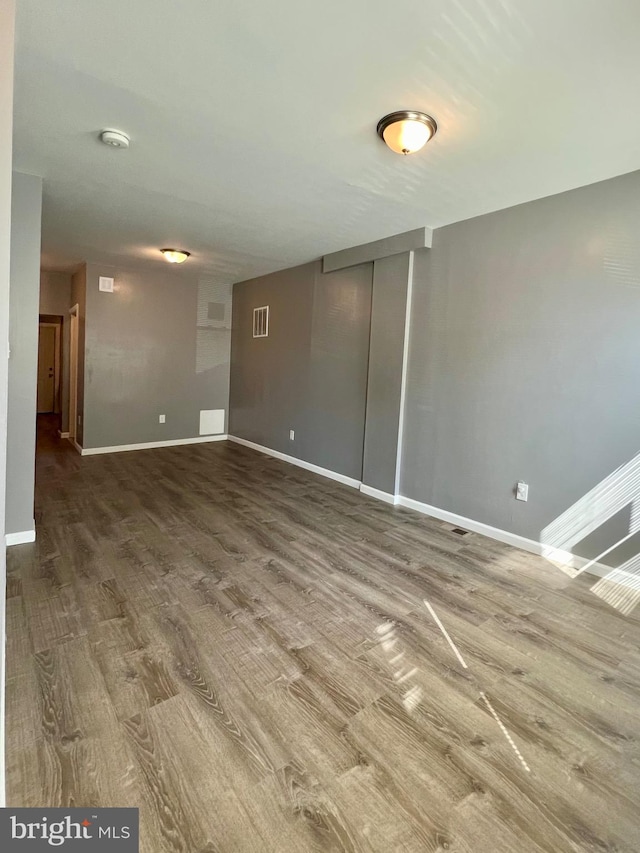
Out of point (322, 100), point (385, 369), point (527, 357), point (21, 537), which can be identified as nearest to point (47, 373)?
point (21, 537)

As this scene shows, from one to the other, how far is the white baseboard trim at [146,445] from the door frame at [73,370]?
36cm

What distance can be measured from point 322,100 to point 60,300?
636 cm

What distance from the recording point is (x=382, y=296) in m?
4.24

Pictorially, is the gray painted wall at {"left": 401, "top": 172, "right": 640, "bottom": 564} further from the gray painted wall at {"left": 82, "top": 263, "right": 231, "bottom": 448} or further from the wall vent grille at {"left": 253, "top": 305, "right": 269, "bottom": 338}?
the gray painted wall at {"left": 82, "top": 263, "right": 231, "bottom": 448}

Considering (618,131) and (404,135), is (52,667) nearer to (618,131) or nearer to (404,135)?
(404,135)

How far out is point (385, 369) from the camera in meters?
4.24

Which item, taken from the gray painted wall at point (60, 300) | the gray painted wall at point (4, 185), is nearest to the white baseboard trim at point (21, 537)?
the gray painted wall at point (4, 185)

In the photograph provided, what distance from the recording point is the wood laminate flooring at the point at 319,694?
123cm

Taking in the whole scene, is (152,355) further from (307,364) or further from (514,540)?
(514,540)

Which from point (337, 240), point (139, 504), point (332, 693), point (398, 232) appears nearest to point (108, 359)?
point (139, 504)

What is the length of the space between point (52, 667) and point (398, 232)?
399 centimetres

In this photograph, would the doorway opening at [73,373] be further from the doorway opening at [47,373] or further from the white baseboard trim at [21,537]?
the white baseboard trim at [21,537]

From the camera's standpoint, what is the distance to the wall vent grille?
6062 mm

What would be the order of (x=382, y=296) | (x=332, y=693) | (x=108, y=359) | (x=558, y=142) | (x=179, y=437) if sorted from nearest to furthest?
(x=332, y=693)
(x=558, y=142)
(x=382, y=296)
(x=108, y=359)
(x=179, y=437)
